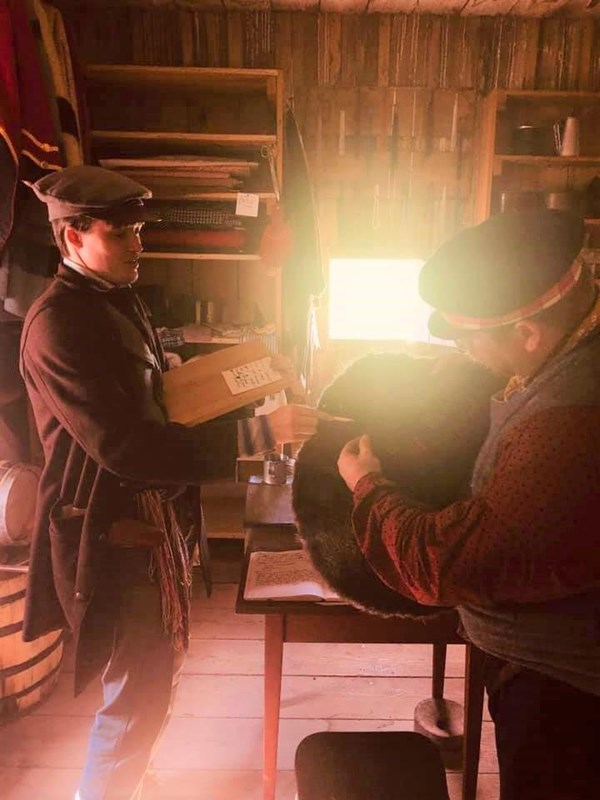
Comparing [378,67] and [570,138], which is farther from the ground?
[378,67]

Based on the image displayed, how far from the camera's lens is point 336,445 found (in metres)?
1.09

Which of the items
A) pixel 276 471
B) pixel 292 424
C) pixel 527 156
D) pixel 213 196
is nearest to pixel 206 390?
pixel 292 424

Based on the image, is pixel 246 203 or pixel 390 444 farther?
pixel 246 203

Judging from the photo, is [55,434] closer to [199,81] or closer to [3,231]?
[3,231]

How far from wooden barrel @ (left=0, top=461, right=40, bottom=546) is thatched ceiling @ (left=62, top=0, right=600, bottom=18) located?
2.16m

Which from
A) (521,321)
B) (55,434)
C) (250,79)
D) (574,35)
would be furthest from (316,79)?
(521,321)

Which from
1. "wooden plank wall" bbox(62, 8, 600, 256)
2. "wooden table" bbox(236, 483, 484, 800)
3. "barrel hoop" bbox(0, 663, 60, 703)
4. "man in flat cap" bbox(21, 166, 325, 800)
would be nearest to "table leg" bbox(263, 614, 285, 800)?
"wooden table" bbox(236, 483, 484, 800)

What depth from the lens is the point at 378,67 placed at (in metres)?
3.06

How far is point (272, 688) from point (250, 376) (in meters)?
0.73

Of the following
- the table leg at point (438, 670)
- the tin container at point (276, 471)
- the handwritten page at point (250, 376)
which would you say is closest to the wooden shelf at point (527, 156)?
the tin container at point (276, 471)

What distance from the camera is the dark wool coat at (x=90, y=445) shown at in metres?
1.32

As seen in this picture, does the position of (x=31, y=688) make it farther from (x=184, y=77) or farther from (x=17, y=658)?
(x=184, y=77)

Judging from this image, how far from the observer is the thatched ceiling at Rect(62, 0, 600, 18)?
9.37 feet

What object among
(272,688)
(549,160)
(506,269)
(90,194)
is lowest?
(272,688)
